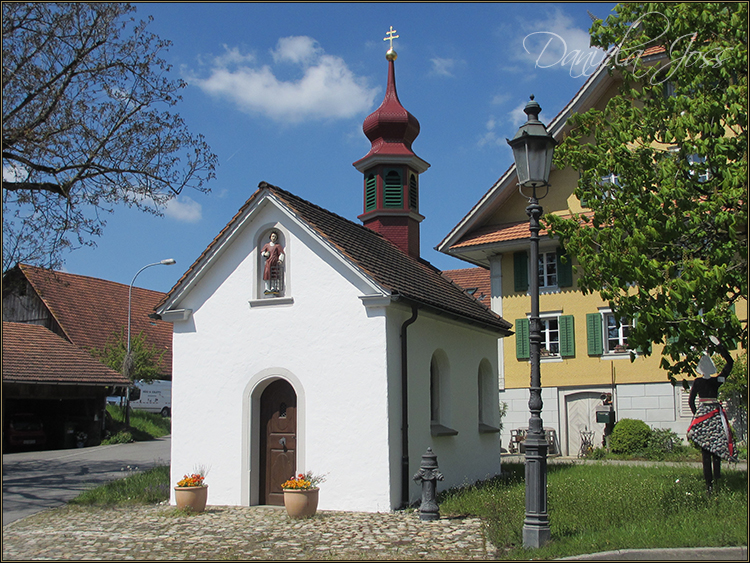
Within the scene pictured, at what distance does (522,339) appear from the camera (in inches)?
937

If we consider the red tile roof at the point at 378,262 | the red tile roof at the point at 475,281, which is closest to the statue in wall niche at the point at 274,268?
the red tile roof at the point at 378,262

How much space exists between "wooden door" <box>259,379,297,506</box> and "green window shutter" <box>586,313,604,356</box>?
1270cm

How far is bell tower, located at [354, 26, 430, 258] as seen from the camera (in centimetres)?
1805

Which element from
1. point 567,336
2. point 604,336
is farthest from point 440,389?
point 604,336

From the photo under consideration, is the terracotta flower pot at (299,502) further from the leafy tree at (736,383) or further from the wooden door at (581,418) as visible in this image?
the wooden door at (581,418)

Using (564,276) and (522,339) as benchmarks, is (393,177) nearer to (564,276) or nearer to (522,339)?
(564,276)

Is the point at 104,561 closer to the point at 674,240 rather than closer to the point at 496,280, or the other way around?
the point at 674,240

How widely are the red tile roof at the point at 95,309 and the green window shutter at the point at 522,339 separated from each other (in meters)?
19.3

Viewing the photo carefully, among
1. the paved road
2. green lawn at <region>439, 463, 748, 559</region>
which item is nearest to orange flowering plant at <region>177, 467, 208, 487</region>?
the paved road

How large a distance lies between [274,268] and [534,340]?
578cm

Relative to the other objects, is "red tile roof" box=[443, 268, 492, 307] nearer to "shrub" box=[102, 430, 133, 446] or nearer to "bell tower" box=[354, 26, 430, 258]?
"bell tower" box=[354, 26, 430, 258]

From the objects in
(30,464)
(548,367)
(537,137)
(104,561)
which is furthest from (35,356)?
(537,137)

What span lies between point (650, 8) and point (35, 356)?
24811mm

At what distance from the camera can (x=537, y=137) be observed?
911cm
